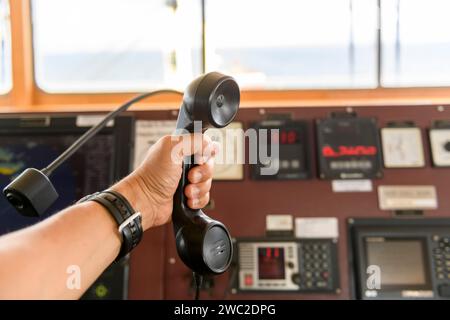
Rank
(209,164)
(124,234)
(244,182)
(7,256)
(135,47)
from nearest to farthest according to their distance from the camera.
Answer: (7,256)
(124,234)
(209,164)
(244,182)
(135,47)

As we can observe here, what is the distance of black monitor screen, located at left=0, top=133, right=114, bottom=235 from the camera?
50.9 inches

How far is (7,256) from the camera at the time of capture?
0.56 m

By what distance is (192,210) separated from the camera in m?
0.87

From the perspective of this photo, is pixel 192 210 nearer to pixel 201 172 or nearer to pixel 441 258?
pixel 201 172

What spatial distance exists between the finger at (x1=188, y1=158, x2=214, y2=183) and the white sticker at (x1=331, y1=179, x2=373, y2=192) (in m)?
0.58

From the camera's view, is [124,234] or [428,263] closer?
[124,234]

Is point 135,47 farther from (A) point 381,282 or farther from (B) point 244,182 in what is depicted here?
(A) point 381,282

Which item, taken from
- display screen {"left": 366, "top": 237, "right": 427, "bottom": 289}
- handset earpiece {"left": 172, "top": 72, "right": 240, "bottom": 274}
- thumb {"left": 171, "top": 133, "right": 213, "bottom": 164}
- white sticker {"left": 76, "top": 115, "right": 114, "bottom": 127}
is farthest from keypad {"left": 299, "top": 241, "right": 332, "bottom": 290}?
white sticker {"left": 76, "top": 115, "right": 114, "bottom": 127}

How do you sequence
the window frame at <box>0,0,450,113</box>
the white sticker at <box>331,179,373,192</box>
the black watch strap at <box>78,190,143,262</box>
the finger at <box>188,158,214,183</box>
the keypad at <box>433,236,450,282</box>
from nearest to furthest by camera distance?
the black watch strap at <box>78,190,143,262</box> < the finger at <box>188,158,214,183</box> < the keypad at <box>433,236,450,282</box> < the white sticker at <box>331,179,373,192</box> < the window frame at <box>0,0,450,113</box>

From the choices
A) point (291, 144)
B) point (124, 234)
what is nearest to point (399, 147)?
point (291, 144)

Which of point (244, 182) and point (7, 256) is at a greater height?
point (244, 182)

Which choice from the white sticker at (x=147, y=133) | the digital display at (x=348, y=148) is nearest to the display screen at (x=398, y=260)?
the digital display at (x=348, y=148)

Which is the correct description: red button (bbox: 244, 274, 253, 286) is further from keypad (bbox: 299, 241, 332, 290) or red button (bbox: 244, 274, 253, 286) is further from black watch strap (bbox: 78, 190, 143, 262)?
black watch strap (bbox: 78, 190, 143, 262)

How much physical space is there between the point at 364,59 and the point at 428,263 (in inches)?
33.3
